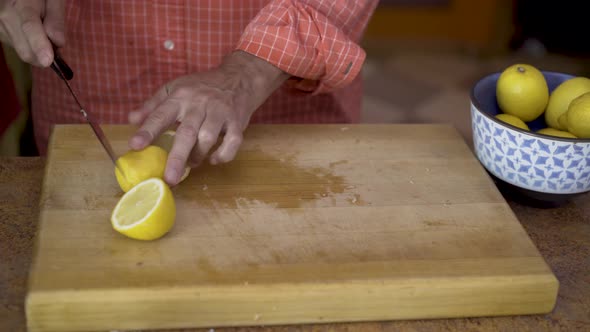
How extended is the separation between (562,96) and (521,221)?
27 cm

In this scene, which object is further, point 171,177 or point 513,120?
point 513,120

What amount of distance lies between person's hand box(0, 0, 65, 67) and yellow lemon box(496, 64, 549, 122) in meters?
0.93

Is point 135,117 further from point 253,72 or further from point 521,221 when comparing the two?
point 521,221

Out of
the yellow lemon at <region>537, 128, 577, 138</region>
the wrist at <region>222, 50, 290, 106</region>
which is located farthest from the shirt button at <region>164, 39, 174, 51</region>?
the yellow lemon at <region>537, 128, 577, 138</region>

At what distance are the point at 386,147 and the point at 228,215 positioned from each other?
44 cm

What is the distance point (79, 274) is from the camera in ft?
3.39

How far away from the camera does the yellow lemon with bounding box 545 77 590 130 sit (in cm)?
133

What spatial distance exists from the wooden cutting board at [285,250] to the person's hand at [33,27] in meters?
0.20

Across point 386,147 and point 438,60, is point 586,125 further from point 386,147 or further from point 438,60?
Answer: point 438,60

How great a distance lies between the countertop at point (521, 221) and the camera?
42.8 inches

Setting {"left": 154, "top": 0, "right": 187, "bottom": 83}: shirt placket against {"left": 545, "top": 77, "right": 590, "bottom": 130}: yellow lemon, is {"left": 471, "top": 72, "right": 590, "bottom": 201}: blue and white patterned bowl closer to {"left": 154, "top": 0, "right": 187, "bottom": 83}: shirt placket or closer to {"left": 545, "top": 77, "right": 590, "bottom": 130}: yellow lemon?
{"left": 545, "top": 77, "right": 590, "bottom": 130}: yellow lemon

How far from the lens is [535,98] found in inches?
53.0

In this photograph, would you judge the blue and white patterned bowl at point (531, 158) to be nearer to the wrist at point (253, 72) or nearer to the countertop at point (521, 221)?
the countertop at point (521, 221)

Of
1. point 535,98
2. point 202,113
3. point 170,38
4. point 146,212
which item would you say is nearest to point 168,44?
point 170,38
